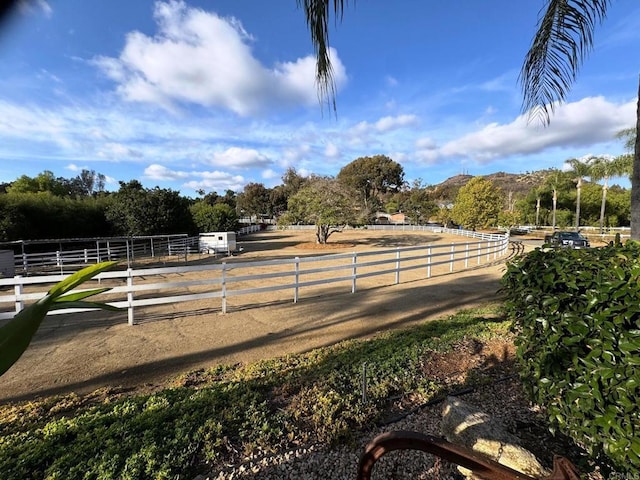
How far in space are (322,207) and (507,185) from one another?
133 meters

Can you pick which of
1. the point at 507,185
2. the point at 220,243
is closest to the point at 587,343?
the point at 220,243

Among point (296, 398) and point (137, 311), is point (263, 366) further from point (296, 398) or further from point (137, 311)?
point (137, 311)

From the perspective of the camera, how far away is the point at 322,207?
23547 mm

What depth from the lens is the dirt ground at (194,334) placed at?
3.95m

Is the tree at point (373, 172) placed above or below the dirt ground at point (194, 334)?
above

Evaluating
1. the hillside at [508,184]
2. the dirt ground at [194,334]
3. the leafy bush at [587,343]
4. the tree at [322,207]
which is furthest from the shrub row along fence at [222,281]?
the hillside at [508,184]

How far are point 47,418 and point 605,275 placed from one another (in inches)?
175

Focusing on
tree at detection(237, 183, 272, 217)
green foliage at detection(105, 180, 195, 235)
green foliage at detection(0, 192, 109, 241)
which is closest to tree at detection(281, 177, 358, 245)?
green foliage at detection(105, 180, 195, 235)

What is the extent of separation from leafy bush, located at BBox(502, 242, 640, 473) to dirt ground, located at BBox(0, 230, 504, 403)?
3192 mm

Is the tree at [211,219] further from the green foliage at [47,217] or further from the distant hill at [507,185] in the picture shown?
the distant hill at [507,185]

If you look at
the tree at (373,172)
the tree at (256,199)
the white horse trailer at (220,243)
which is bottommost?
A: the white horse trailer at (220,243)

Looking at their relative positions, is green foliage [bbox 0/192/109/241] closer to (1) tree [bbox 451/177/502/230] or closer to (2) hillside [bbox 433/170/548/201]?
(1) tree [bbox 451/177/502/230]

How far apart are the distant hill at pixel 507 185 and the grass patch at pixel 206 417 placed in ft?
220

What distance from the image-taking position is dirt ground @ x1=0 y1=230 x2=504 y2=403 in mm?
3951
